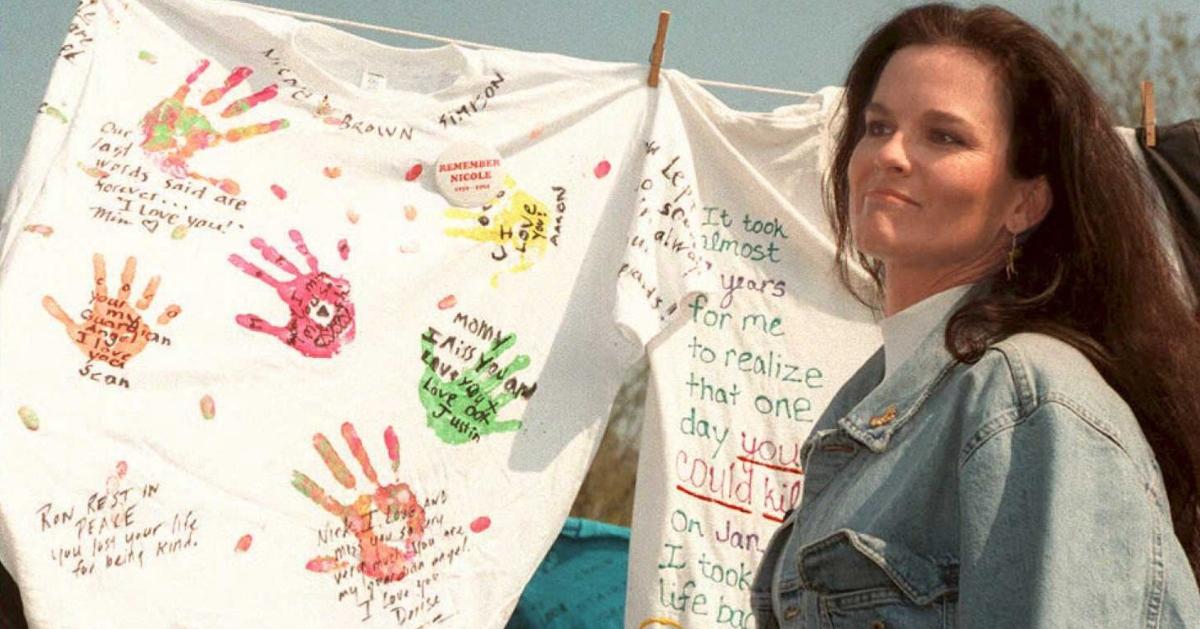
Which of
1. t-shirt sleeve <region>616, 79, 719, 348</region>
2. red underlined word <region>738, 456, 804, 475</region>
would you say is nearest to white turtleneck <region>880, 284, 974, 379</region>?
t-shirt sleeve <region>616, 79, 719, 348</region>

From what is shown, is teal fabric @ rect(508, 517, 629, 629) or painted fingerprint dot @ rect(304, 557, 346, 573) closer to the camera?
painted fingerprint dot @ rect(304, 557, 346, 573)

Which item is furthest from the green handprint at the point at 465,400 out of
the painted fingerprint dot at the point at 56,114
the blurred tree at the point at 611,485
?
the blurred tree at the point at 611,485

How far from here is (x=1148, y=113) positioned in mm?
2828

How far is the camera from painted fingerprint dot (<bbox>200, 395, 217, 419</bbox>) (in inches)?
97.0

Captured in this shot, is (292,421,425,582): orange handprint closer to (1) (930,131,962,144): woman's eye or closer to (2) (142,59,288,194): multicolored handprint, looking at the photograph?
(2) (142,59,288,194): multicolored handprint

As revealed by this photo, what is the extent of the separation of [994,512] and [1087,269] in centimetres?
29

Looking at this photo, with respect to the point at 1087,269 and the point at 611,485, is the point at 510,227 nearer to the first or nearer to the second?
the point at 1087,269

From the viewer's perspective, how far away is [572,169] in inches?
113

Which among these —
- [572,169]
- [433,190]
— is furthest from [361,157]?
[572,169]

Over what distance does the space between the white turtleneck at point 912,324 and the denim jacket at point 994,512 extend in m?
0.04

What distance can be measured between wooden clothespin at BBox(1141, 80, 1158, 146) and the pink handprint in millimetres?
1443

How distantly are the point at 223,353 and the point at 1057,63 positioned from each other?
62.1 inches

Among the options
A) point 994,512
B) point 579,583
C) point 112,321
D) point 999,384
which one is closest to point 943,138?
point 999,384

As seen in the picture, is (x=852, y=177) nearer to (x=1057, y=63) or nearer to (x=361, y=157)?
(x=1057, y=63)
